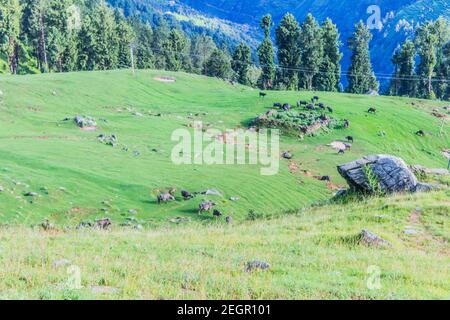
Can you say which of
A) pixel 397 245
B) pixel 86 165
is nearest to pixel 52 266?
pixel 397 245

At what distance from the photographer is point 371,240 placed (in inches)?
794

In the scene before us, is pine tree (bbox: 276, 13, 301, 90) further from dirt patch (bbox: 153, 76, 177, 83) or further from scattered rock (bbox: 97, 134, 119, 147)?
scattered rock (bbox: 97, 134, 119, 147)

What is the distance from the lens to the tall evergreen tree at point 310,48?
112m

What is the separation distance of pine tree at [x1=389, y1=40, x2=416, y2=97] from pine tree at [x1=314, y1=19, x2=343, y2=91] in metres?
15.4

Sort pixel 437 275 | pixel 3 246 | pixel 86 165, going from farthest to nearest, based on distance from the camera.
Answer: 1. pixel 86 165
2. pixel 3 246
3. pixel 437 275

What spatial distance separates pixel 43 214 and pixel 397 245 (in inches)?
888

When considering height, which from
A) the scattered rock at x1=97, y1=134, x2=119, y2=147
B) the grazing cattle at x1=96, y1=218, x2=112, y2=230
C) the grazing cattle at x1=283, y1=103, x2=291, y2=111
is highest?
the grazing cattle at x1=283, y1=103, x2=291, y2=111

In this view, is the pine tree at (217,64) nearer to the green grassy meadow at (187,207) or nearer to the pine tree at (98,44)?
the pine tree at (98,44)

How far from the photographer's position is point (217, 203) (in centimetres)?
3834

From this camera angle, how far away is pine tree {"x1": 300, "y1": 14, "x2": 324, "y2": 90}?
11188 cm

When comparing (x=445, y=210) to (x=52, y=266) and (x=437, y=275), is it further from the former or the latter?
(x=52, y=266)

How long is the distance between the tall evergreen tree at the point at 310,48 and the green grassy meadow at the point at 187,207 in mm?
25965

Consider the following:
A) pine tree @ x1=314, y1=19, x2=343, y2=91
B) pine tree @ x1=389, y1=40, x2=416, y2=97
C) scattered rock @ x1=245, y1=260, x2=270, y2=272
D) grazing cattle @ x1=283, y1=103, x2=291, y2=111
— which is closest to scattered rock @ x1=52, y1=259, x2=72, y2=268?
scattered rock @ x1=245, y1=260, x2=270, y2=272

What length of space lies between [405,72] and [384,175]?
97.9 metres
